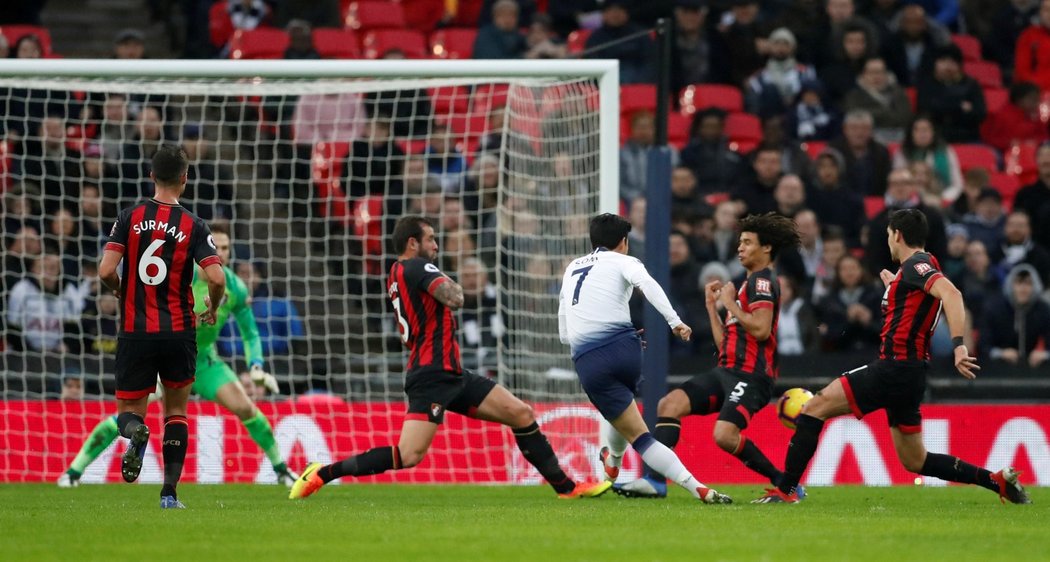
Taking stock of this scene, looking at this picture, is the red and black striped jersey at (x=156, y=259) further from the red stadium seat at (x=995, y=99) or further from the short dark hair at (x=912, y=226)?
the red stadium seat at (x=995, y=99)

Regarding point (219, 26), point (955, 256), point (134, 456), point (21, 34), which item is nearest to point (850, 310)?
point (955, 256)

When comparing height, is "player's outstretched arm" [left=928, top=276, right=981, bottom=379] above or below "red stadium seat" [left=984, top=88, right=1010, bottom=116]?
below

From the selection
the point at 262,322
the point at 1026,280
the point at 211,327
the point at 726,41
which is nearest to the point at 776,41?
the point at 726,41

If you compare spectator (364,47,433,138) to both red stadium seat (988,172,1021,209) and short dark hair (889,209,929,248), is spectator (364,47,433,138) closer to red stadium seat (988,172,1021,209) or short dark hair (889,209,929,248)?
red stadium seat (988,172,1021,209)

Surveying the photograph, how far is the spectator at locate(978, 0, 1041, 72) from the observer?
20.0m

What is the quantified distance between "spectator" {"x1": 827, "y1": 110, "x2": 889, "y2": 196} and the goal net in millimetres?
3897

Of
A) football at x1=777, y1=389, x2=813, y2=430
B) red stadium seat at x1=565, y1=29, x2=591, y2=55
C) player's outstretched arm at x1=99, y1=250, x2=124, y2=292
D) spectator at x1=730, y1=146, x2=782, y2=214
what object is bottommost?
football at x1=777, y1=389, x2=813, y2=430

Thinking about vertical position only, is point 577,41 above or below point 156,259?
above

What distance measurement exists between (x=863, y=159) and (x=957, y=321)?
816 cm

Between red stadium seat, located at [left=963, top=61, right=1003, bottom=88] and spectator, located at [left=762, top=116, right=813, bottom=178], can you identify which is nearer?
spectator, located at [left=762, top=116, right=813, bottom=178]

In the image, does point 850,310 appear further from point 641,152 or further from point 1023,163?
point 1023,163

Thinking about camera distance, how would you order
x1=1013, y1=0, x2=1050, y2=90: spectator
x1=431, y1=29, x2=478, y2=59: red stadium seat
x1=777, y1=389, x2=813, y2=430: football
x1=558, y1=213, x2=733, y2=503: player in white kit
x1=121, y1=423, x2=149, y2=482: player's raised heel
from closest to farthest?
x1=121, y1=423, x2=149, y2=482: player's raised heel, x1=558, y1=213, x2=733, y2=503: player in white kit, x1=777, y1=389, x2=813, y2=430: football, x1=431, y1=29, x2=478, y2=59: red stadium seat, x1=1013, y1=0, x2=1050, y2=90: spectator

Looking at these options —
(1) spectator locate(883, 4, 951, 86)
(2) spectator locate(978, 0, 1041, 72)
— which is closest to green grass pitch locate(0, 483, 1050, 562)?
(1) spectator locate(883, 4, 951, 86)

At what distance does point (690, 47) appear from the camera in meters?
18.2
